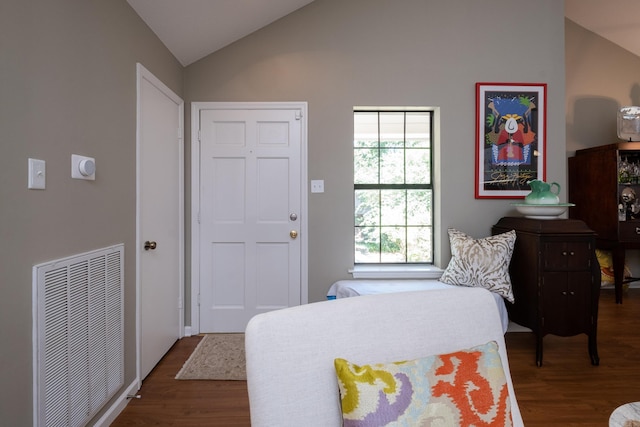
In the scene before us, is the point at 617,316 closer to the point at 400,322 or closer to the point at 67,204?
the point at 400,322

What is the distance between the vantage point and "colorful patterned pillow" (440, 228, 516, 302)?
2575 mm

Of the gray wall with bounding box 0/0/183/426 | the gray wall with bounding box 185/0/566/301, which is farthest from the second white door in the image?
the gray wall with bounding box 0/0/183/426

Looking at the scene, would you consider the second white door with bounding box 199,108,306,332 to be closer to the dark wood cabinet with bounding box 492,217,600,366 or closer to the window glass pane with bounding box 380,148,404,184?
the window glass pane with bounding box 380,148,404,184

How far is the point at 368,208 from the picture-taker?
322 cm

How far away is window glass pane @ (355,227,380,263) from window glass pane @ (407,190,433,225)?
1.14 ft

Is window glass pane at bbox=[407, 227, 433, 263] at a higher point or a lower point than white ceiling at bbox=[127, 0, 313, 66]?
lower

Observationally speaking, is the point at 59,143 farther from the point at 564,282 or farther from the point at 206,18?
the point at 564,282

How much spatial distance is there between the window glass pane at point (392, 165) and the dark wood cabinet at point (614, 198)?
7.93 feet

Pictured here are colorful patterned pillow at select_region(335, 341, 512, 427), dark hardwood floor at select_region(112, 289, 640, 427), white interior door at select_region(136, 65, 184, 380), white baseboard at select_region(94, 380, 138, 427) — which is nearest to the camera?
colorful patterned pillow at select_region(335, 341, 512, 427)

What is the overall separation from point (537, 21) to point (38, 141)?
3.73m

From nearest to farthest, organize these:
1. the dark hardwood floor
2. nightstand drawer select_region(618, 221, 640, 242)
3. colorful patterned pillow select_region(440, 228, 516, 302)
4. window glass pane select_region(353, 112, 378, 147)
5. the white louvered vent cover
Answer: the white louvered vent cover → the dark hardwood floor → colorful patterned pillow select_region(440, 228, 516, 302) → window glass pane select_region(353, 112, 378, 147) → nightstand drawer select_region(618, 221, 640, 242)

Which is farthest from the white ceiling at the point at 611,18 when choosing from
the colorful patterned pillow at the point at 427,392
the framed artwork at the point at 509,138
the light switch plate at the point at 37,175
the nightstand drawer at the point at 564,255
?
the light switch plate at the point at 37,175

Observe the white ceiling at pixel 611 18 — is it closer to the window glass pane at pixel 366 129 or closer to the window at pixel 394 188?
the window at pixel 394 188

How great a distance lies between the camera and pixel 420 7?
3.01 meters
